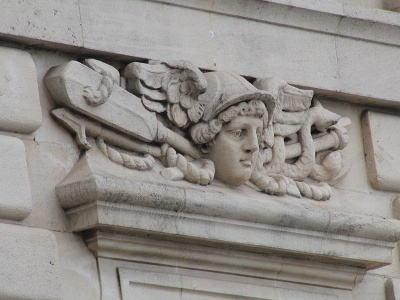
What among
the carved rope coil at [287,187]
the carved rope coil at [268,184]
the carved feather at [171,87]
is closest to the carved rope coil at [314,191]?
the carved rope coil at [287,187]

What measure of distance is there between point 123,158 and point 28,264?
28.4 inches

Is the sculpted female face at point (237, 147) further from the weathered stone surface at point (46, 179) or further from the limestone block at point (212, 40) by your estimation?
the weathered stone surface at point (46, 179)

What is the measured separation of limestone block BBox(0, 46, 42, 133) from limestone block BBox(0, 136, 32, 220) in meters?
0.09

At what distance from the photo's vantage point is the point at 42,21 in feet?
17.7

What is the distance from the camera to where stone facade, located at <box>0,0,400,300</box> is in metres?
5.21

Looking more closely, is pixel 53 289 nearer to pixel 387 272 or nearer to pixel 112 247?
pixel 112 247

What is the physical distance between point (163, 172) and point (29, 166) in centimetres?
65

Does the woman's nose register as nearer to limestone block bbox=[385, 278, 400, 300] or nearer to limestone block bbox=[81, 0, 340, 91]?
limestone block bbox=[81, 0, 340, 91]

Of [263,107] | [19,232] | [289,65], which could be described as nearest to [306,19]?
[289,65]

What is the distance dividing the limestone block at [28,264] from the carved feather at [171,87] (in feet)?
2.81

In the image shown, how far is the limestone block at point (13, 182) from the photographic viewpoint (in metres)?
5.04

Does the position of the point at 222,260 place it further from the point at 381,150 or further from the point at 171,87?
the point at 381,150

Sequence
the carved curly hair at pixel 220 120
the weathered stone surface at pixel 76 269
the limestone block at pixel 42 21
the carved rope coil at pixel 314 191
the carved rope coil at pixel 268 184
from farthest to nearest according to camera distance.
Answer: the carved rope coil at pixel 314 191 < the carved rope coil at pixel 268 184 < the carved curly hair at pixel 220 120 < the limestone block at pixel 42 21 < the weathered stone surface at pixel 76 269

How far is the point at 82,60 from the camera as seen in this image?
5.53 metres
